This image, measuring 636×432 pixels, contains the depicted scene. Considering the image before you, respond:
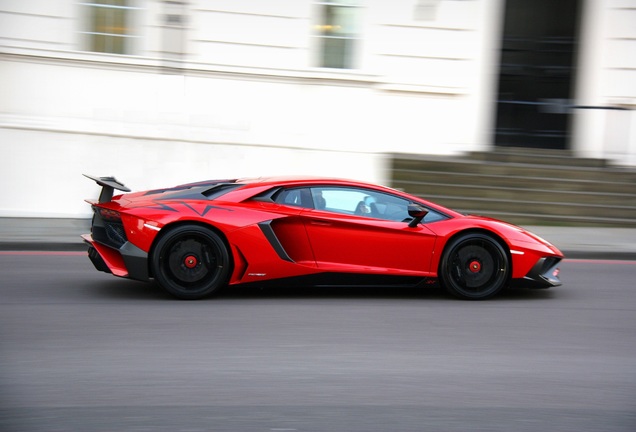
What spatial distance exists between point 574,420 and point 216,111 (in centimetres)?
990

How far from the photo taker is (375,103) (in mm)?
13766

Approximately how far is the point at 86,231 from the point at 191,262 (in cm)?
490

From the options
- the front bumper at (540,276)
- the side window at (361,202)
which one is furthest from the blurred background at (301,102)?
the side window at (361,202)

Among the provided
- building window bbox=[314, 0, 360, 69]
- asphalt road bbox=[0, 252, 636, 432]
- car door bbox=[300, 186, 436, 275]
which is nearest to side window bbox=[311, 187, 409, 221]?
car door bbox=[300, 186, 436, 275]

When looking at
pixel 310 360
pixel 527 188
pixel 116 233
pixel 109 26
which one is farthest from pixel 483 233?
pixel 109 26

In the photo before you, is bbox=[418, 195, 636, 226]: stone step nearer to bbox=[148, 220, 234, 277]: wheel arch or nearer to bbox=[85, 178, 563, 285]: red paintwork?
bbox=[85, 178, 563, 285]: red paintwork

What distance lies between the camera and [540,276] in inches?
297

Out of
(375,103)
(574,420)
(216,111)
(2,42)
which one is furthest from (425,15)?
(574,420)

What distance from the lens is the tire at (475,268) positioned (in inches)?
291

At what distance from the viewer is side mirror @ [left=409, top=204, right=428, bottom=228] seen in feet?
23.6

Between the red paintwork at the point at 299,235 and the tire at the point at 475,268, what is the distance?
0.27ft

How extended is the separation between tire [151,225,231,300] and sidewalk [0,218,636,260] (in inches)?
117

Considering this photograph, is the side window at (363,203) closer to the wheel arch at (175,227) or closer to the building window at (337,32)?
the wheel arch at (175,227)

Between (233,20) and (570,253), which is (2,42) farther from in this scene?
(570,253)
